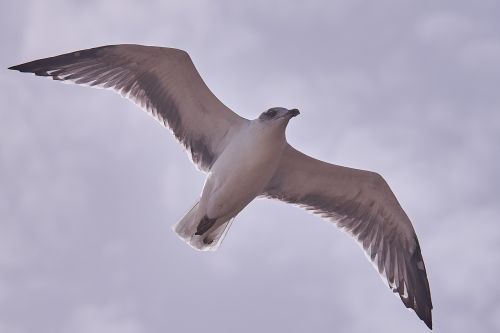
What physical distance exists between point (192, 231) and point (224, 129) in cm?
149

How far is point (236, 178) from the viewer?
12.5 metres

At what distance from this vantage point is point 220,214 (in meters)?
12.7

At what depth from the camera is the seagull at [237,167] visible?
41.1 feet

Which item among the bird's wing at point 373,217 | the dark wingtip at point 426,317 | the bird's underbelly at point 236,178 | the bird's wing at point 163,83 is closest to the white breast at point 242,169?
the bird's underbelly at point 236,178

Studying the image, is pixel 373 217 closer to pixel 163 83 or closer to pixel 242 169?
pixel 242 169

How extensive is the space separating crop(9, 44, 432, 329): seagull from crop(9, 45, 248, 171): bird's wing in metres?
0.01

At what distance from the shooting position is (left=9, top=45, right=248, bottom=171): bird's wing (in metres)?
13.1

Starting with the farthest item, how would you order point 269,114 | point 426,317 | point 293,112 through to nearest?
point 426,317, point 269,114, point 293,112

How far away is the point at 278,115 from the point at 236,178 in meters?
1.00

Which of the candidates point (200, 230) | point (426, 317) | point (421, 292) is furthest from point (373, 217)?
point (200, 230)

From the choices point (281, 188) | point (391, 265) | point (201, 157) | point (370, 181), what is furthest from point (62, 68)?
point (391, 265)

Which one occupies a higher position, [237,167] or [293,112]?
[293,112]

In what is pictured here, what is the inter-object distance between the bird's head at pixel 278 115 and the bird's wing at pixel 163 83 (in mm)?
669

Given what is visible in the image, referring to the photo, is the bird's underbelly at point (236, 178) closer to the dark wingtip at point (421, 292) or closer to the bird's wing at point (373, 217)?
the bird's wing at point (373, 217)
